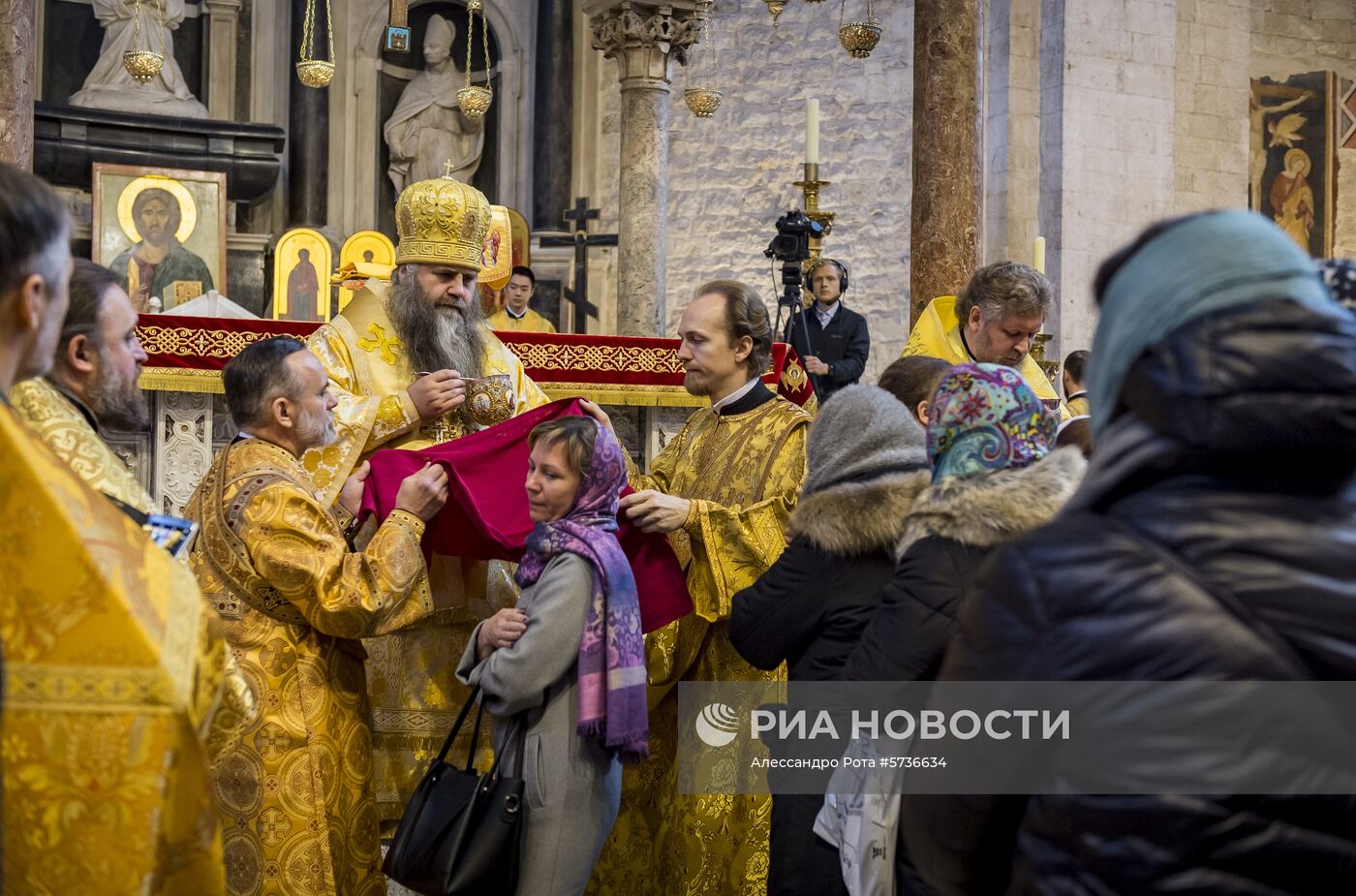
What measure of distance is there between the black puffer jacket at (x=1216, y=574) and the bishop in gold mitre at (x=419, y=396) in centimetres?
290

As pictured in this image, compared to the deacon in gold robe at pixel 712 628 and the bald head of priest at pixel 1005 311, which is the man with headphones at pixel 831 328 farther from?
the deacon in gold robe at pixel 712 628

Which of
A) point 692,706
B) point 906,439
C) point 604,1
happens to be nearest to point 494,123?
point 604,1

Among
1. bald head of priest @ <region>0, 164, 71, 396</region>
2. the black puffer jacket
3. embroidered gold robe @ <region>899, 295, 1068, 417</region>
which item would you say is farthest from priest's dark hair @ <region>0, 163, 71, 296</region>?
embroidered gold robe @ <region>899, 295, 1068, 417</region>

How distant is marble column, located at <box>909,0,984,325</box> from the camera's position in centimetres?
809

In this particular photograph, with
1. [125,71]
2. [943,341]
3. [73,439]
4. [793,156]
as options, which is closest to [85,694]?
[73,439]

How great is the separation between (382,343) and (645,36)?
7.45 m

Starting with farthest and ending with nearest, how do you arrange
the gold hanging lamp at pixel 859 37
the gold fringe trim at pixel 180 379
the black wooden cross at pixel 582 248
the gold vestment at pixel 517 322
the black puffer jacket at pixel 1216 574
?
the black wooden cross at pixel 582 248, the gold hanging lamp at pixel 859 37, the gold vestment at pixel 517 322, the gold fringe trim at pixel 180 379, the black puffer jacket at pixel 1216 574

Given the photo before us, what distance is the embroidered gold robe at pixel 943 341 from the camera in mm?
4957

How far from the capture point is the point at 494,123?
576 inches

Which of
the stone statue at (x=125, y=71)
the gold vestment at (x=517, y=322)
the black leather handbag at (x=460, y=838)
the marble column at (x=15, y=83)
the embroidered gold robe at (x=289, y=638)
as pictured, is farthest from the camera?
the stone statue at (x=125, y=71)

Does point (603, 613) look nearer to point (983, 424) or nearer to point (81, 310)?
point (983, 424)

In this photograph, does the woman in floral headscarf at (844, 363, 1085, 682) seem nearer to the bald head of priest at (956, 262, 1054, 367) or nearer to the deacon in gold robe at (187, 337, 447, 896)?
the deacon in gold robe at (187, 337, 447, 896)

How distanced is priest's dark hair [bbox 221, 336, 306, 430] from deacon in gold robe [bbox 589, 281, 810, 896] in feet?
3.82

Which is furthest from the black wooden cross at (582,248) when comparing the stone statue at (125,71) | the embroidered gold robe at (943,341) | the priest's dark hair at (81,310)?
the priest's dark hair at (81,310)
